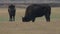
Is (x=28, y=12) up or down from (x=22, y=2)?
up

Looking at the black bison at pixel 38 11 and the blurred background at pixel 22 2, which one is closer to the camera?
the black bison at pixel 38 11

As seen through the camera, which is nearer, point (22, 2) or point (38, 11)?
point (38, 11)

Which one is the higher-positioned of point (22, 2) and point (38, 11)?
point (38, 11)

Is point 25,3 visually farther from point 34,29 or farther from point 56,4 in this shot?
point 34,29

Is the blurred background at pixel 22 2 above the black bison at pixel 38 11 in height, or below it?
below

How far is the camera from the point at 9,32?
10.0m

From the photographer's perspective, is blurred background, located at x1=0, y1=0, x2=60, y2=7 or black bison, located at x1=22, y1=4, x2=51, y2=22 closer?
black bison, located at x1=22, y1=4, x2=51, y2=22

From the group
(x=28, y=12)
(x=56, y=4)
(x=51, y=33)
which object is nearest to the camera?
(x=51, y=33)

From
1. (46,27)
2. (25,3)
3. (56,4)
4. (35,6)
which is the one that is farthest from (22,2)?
(46,27)

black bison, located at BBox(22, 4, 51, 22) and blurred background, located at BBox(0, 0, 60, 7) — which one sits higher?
black bison, located at BBox(22, 4, 51, 22)

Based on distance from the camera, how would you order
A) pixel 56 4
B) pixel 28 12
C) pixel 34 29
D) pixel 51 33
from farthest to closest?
pixel 56 4 → pixel 28 12 → pixel 34 29 → pixel 51 33

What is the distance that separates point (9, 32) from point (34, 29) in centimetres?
102

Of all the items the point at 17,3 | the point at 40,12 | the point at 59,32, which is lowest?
the point at 17,3

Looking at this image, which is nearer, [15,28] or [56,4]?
[15,28]
